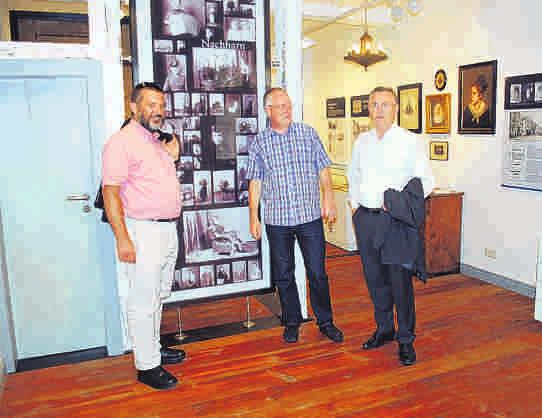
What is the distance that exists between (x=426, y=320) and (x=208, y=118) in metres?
2.24

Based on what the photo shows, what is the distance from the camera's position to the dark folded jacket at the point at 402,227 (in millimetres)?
2980

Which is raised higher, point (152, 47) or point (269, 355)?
point (152, 47)

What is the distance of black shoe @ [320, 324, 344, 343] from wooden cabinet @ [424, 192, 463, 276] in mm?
1803

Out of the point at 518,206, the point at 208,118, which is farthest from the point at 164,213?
the point at 518,206

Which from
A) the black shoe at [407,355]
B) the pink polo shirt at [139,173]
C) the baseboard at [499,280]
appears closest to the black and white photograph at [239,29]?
the pink polo shirt at [139,173]

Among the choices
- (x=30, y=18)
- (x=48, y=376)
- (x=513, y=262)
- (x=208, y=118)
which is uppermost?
(x=30, y=18)

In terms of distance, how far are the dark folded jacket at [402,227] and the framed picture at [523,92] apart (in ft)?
6.06

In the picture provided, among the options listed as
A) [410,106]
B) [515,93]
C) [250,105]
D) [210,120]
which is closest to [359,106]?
[410,106]

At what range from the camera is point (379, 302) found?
3.32 metres

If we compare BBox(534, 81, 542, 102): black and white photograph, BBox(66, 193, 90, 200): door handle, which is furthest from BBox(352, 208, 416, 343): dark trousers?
BBox(534, 81, 542, 102): black and white photograph

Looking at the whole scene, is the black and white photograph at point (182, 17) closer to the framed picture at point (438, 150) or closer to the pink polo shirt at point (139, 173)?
the pink polo shirt at point (139, 173)

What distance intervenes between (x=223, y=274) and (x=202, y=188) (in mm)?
649

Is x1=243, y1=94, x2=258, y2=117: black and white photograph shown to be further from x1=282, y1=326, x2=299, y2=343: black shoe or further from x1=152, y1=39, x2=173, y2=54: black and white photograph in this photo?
x1=282, y1=326, x2=299, y2=343: black shoe

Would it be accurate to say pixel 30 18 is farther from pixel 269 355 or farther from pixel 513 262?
pixel 513 262
